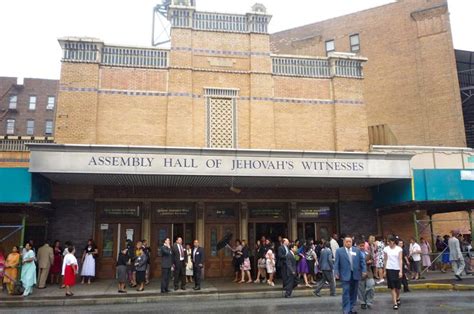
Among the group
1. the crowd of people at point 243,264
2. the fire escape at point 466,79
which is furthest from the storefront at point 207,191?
the fire escape at point 466,79

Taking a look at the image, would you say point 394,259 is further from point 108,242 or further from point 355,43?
point 355,43

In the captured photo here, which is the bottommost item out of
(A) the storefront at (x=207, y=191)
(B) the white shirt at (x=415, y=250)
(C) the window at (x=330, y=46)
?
(B) the white shirt at (x=415, y=250)

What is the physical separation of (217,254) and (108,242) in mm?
4515

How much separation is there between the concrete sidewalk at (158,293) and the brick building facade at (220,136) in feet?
10.0

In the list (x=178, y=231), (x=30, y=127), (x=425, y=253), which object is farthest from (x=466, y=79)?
(x=30, y=127)

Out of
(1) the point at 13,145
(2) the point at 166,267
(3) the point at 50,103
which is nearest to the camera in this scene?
(2) the point at 166,267

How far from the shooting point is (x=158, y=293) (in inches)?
574

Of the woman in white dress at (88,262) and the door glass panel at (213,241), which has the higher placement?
the door glass panel at (213,241)

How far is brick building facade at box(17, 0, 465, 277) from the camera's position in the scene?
696 inches

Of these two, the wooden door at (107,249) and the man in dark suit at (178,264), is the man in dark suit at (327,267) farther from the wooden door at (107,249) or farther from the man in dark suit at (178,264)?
the wooden door at (107,249)

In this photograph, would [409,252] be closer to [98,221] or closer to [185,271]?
[185,271]

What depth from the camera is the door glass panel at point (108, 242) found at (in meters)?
18.6

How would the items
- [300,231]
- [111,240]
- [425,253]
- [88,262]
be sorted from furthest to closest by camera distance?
[300,231]
[425,253]
[111,240]
[88,262]

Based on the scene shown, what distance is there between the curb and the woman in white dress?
344cm
